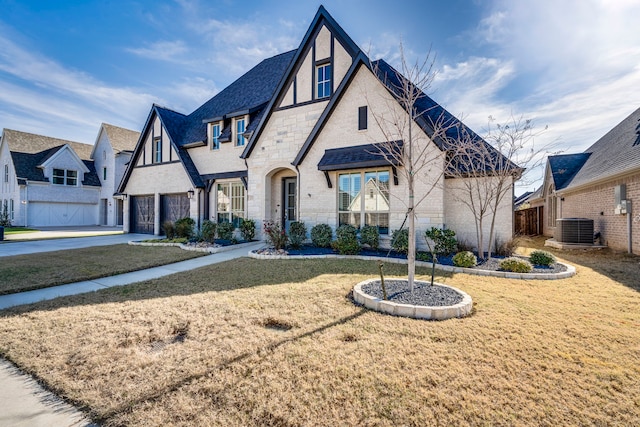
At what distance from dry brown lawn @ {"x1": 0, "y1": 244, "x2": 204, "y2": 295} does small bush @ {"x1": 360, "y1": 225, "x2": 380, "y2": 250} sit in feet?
19.9

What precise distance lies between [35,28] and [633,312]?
791 inches

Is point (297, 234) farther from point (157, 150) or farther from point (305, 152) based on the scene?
point (157, 150)

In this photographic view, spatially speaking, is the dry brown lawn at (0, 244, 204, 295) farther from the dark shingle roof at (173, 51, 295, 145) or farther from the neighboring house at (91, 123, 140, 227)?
the neighboring house at (91, 123, 140, 227)

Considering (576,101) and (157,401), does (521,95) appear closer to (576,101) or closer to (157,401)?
(576,101)

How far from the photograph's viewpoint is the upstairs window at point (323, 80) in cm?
1189

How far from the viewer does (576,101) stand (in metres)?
11.3

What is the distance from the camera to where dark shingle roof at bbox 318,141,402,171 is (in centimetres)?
997

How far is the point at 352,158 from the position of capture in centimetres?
1052

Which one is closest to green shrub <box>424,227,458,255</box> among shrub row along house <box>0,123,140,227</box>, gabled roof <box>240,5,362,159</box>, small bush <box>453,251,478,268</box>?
small bush <box>453,251,478,268</box>

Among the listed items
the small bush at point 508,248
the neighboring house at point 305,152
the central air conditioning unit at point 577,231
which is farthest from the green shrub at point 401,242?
the central air conditioning unit at point 577,231

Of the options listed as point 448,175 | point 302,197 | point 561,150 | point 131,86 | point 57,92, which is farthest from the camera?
point 57,92

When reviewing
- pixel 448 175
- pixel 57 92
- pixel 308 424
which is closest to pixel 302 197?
pixel 448 175

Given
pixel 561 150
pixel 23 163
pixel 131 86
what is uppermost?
pixel 131 86

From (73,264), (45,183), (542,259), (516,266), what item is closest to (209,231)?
(73,264)
